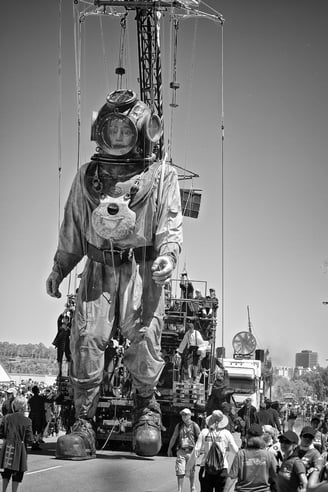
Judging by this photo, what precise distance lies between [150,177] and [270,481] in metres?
4.60

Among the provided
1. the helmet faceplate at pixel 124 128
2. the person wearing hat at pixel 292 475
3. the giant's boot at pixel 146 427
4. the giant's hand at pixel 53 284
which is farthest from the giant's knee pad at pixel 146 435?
the helmet faceplate at pixel 124 128

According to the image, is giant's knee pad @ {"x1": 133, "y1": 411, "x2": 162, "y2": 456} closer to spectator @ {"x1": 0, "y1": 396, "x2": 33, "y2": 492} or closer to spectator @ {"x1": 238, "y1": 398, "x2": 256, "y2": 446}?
spectator @ {"x1": 0, "y1": 396, "x2": 33, "y2": 492}

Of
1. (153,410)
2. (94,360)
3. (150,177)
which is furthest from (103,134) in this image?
(153,410)

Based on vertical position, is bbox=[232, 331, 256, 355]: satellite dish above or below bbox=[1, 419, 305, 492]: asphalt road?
above

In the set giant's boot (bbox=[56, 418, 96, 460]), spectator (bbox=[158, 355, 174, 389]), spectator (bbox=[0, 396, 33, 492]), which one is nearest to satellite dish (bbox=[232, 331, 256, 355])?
spectator (bbox=[158, 355, 174, 389])

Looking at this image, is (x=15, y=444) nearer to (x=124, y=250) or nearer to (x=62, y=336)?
(x=124, y=250)

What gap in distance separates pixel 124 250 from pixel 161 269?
705 mm

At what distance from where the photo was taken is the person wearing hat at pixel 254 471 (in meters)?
7.50

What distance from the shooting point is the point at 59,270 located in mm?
11508

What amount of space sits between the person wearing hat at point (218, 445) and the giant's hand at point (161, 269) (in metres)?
1.77

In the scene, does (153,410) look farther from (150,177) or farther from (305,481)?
(305,481)

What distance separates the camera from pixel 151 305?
1108 cm

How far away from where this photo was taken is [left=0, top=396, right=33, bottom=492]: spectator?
9352mm

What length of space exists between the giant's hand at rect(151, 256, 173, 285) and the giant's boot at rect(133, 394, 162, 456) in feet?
5.80
